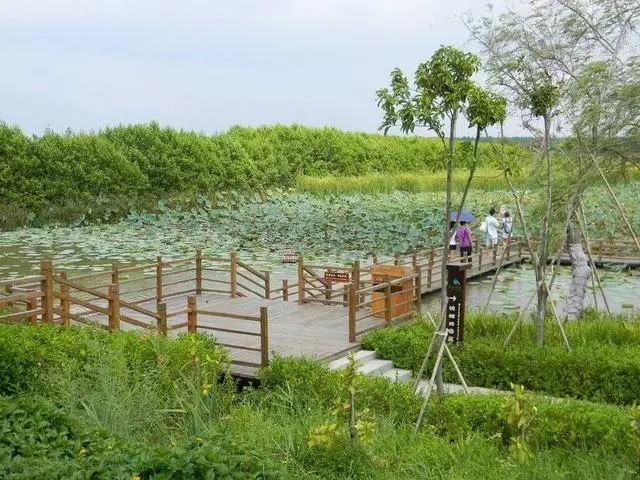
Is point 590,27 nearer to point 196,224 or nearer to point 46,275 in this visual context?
point 46,275

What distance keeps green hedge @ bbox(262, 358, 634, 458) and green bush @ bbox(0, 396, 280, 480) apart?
2216mm

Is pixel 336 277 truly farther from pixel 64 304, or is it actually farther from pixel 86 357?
pixel 86 357

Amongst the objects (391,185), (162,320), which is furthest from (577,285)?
(391,185)

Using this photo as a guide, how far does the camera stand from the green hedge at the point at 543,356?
9.04m

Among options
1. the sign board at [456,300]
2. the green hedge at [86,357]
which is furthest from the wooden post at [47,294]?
the sign board at [456,300]

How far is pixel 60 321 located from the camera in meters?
10.9

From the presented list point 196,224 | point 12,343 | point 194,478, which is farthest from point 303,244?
point 194,478

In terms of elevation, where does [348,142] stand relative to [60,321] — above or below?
above

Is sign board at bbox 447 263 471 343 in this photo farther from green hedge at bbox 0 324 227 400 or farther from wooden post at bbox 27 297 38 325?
wooden post at bbox 27 297 38 325

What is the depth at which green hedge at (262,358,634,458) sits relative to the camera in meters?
6.49

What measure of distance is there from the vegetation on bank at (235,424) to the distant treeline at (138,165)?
19.7 metres

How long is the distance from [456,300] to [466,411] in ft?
9.26

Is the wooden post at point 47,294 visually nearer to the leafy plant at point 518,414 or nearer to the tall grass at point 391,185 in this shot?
the leafy plant at point 518,414

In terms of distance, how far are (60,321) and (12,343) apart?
2830mm
